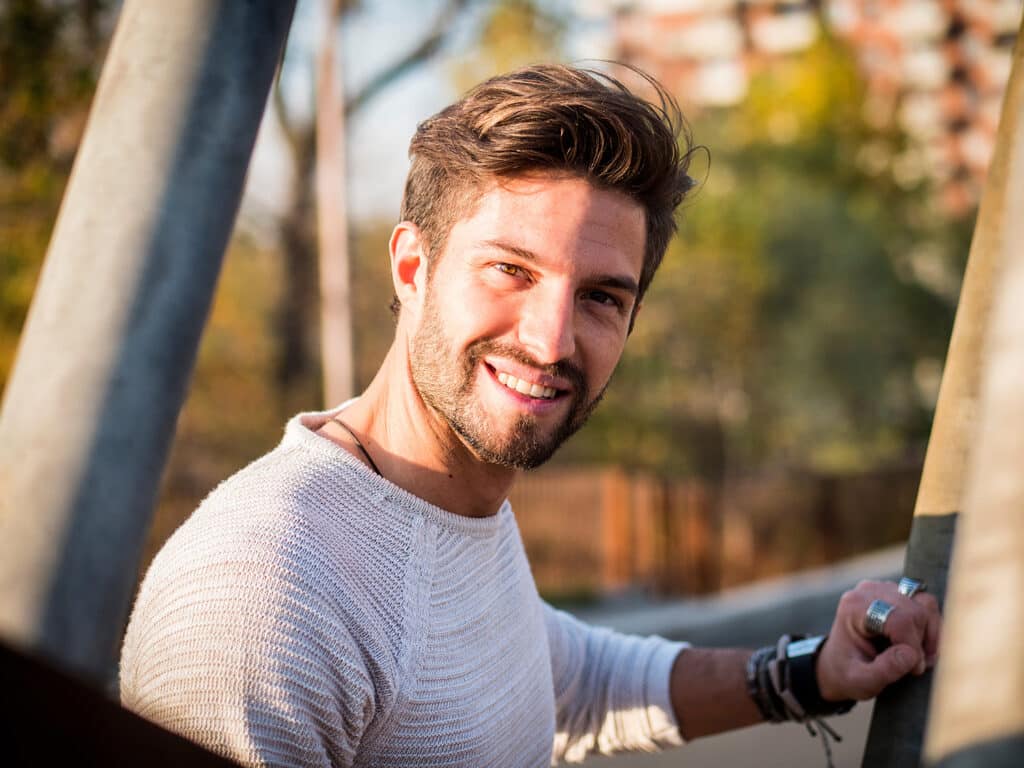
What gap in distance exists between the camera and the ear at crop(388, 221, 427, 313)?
7.70ft

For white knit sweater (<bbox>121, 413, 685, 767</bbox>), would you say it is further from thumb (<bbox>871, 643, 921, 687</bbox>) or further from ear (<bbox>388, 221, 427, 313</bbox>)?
thumb (<bbox>871, 643, 921, 687</bbox>)

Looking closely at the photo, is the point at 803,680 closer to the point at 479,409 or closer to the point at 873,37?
the point at 479,409

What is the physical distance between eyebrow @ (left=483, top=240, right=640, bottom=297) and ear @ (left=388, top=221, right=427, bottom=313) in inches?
11.4

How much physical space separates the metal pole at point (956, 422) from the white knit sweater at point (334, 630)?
0.71 metres

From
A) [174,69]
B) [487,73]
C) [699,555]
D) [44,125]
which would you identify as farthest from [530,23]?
[174,69]

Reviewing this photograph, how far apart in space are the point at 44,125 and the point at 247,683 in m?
8.28

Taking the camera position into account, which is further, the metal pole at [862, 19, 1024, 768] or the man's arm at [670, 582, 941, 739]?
the man's arm at [670, 582, 941, 739]

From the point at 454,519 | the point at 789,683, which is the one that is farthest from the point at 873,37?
the point at 454,519

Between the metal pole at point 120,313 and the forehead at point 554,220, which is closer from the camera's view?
the metal pole at point 120,313

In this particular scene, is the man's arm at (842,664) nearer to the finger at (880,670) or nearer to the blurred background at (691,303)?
the finger at (880,670)

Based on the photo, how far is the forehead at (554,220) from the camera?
2051 mm

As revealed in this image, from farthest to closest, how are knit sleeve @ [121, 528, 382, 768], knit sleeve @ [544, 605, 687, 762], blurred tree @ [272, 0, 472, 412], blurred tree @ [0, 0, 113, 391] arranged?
blurred tree @ [272, 0, 472, 412] → blurred tree @ [0, 0, 113, 391] → knit sleeve @ [544, 605, 687, 762] → knit sleeve @ [121, 528, 382, 768]

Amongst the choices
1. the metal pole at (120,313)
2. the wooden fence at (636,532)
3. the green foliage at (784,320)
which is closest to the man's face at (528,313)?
the metal pole at (120,313)

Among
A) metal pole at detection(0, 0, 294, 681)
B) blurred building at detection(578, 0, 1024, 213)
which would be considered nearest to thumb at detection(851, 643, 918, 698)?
metal pole at detection(0, 0, 294, 681)
